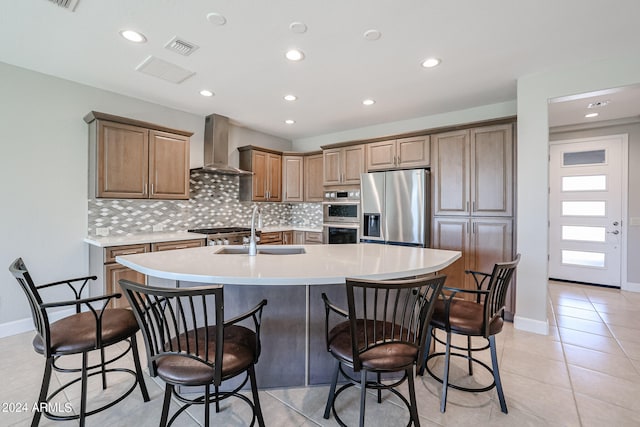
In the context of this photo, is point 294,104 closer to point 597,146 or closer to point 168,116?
point 168,116

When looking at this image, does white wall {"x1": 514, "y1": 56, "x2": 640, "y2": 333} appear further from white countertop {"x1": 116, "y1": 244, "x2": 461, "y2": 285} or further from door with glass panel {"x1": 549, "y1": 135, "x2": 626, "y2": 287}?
door with glass panel {"x1": 549, "y1": 135, "x2": 626, "y2": 287}

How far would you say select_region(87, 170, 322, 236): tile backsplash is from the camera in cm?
348

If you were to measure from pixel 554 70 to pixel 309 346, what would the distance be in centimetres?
342

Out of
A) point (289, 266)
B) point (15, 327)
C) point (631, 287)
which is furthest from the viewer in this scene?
point (631, 287)

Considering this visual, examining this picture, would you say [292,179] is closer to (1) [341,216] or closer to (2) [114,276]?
(1) [341,216]

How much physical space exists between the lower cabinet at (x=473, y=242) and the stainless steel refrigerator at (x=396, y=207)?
0.71 ft

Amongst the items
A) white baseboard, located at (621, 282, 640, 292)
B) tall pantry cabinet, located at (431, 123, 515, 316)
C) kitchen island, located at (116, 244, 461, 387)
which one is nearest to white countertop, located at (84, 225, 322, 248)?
kitchen island, located at (116, 244, 461, 387)

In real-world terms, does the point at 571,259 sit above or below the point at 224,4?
below


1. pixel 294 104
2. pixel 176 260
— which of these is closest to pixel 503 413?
pixel 176 260

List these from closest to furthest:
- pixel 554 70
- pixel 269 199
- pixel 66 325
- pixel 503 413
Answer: pixel 66 325, pixel 503 413, pixel 554 70, pixel 269 199

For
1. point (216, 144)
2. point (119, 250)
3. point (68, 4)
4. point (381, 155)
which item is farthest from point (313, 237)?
point (68, 4)

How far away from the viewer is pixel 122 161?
3.26m

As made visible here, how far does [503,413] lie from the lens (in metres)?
1.78

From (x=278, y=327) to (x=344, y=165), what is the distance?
3.16 meters
